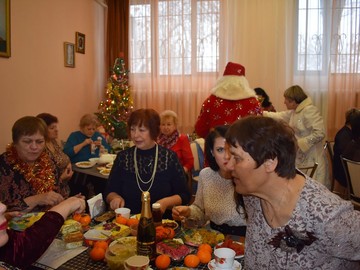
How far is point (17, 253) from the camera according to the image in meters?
1.51

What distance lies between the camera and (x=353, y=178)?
11.4 feet

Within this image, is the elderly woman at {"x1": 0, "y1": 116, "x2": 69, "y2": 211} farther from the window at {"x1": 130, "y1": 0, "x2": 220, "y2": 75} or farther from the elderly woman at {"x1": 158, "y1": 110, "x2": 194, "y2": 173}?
the window at {"x1": 130, "y1": 0, "x2": 220, "y2": 75}

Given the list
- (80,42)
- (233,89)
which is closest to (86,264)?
Result: (233,89)

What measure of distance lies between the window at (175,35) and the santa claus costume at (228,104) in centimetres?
167

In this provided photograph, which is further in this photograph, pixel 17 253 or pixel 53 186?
pixel 53 186

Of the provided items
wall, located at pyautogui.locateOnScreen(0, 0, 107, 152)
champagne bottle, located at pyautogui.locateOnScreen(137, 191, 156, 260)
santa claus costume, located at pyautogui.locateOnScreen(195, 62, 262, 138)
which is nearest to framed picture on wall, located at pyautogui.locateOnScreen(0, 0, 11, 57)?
wall, located at pyautogui.locateOnScreen(0, 0, 107, 152)

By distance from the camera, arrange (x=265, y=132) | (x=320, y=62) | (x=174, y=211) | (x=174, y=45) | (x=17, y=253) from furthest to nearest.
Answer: (x=174, y=45) < (x=320, y=62) < (x=174, y=211) < (x=17, y=253) < (x=265, y=132)

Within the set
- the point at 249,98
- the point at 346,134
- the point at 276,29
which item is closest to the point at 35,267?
the point at 249,98

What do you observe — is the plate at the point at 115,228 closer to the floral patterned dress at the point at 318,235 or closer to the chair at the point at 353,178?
the floral patterned dress at the point at 318,235

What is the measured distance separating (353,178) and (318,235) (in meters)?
2.49

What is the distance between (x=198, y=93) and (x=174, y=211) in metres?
3.84

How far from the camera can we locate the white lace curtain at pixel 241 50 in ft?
17.4

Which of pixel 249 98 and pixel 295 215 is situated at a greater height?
pixel 249 98

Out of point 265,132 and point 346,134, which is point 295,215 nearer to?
point 265,132
